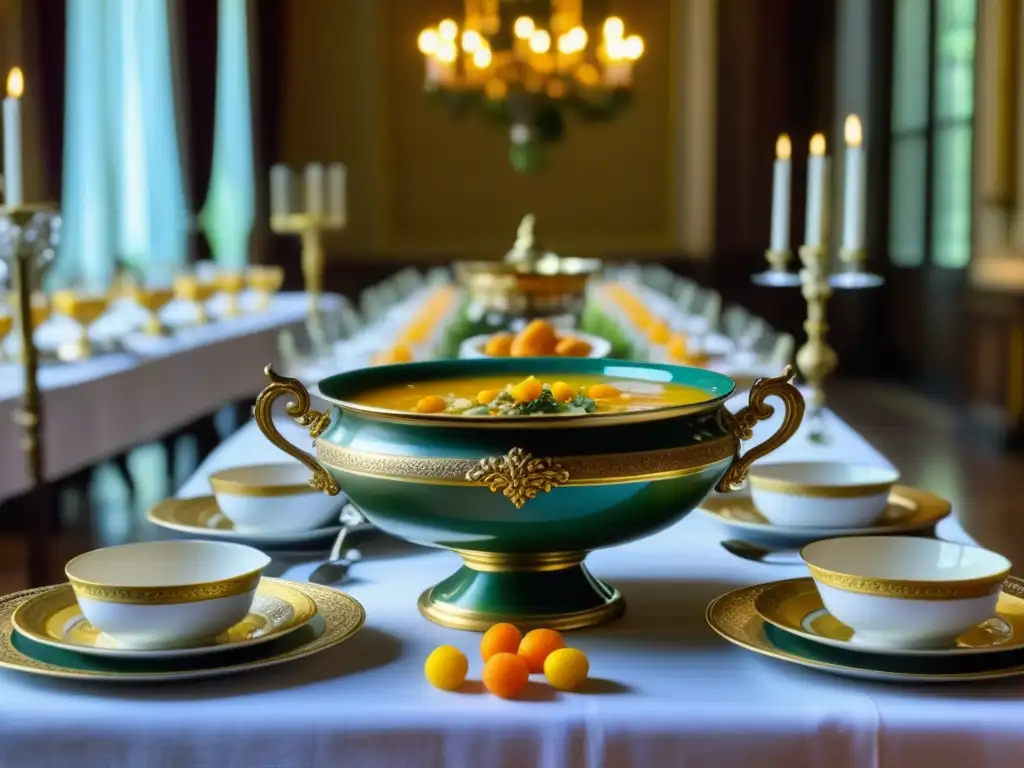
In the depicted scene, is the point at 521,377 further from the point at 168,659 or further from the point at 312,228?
the point at 312,228

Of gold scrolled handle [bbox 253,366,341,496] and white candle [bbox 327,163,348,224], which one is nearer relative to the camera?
gold scrolled handle [bbox 253,366,341,496]

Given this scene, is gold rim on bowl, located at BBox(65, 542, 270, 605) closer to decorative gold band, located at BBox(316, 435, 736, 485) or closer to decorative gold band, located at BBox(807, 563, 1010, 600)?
decorative gold band, located at BBox(316, 435, 736, 485)

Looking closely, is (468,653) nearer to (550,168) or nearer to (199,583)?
(199,583)

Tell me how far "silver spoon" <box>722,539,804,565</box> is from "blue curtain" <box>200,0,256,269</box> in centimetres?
771

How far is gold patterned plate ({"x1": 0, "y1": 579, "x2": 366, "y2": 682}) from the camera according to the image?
0.93m

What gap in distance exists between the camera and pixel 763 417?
3.61 ft

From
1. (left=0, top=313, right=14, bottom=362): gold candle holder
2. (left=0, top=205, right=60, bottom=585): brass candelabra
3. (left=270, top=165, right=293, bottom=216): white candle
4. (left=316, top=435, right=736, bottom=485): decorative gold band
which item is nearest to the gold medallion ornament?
(left=316, top=435, right=736, bottom=485): decorative gold band

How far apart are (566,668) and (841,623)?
24cm

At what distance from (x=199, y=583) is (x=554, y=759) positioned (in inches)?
10.5

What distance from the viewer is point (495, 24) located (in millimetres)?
5617

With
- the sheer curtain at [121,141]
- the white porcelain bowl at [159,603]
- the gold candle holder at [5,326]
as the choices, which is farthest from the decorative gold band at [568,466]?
the sheer curtain at [121,141]

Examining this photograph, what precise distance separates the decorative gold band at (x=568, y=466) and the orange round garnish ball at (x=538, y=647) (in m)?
0.11

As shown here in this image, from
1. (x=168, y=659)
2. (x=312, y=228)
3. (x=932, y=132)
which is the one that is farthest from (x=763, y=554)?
(x=932, y=132)

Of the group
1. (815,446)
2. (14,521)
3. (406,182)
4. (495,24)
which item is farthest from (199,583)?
(406,182)
